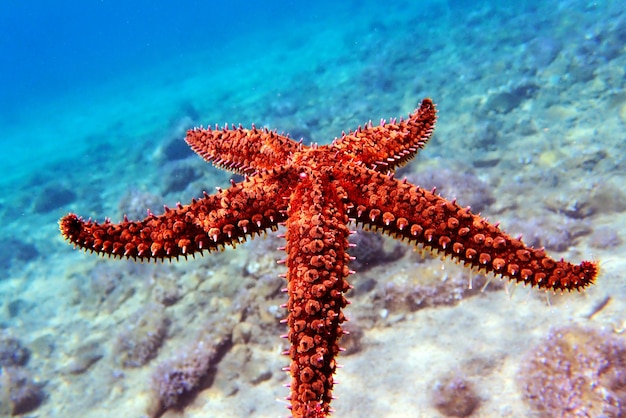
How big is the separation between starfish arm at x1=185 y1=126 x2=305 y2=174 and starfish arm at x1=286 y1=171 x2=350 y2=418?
0.82 m

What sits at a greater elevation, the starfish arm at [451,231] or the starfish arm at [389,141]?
the starfish arm at [389,141]

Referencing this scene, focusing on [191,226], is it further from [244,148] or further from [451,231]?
[451,231]

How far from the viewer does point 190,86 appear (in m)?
56.4

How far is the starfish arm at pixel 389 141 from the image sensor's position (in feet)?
13.8

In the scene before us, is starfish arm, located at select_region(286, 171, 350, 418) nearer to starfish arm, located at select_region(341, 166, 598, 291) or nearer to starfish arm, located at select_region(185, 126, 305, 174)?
starfish arm, located at select_region(341, 166, 598, 291)

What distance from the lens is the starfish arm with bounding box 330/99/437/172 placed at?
419cm

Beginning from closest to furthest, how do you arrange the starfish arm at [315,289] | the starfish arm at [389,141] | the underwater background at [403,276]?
the starfish arm at [315,289], the starfish arm at [389,141], the underwater background at [403,276]

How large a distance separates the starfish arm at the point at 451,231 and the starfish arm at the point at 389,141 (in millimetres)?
434

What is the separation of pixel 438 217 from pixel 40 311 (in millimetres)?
17754

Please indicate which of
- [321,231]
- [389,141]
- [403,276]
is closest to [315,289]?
[321,231]

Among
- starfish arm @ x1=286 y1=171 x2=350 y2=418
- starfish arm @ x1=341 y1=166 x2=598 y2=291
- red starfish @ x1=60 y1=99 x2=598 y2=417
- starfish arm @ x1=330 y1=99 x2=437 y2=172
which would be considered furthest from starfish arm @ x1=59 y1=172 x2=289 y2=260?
starfish arm @ x1=330 y1=99 x2=437 y2=172

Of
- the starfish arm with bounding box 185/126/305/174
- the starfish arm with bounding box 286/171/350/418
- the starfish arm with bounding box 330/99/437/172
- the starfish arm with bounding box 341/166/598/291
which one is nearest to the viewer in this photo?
the starfish arm with bounding box 286/171/350/418

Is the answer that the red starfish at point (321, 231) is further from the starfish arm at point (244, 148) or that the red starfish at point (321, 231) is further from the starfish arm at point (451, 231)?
the starfish arm at point (244, 148)

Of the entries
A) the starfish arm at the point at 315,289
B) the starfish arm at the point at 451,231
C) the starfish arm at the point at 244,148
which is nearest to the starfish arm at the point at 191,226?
the starfish arm at the point at 315,289
